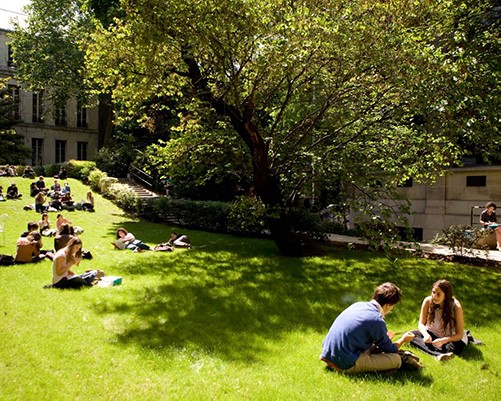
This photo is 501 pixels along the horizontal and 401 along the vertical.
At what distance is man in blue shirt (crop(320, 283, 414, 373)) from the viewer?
5.30 metres

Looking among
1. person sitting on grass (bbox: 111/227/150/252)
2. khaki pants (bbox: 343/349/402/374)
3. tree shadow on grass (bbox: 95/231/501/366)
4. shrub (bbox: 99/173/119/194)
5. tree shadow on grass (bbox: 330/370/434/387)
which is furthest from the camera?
shrub (bbox: 99/173/119/194)

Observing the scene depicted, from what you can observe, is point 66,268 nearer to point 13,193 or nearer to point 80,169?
point 13,193

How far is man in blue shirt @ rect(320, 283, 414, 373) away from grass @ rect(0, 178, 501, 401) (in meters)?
0.15

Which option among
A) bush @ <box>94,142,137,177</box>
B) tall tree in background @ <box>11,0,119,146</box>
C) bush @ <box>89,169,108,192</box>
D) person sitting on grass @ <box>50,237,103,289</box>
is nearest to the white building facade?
tall tree in background @ <box>11,0,119,146</box>

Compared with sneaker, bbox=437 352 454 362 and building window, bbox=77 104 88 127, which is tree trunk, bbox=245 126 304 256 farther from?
building window, bbox=77 104 88 127

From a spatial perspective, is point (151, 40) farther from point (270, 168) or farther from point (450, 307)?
point (450, 307)

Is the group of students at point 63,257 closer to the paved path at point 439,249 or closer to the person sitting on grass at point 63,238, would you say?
the person sitting on grass at point 63,238

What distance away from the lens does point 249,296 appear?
30.5ft

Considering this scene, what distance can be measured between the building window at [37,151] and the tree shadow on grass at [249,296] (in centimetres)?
3388

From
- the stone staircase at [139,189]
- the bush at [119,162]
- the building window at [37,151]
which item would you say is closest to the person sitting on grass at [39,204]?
the stone staircase at [139,189]

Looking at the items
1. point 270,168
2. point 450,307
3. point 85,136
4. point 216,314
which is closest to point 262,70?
point 270,168

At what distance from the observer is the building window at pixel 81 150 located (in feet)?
148

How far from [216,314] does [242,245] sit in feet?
25.8

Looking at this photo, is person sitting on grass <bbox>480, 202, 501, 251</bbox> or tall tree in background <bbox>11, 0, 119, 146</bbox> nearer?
person sitting on grass <bbox>480, 202, 501, 251</bbox>
